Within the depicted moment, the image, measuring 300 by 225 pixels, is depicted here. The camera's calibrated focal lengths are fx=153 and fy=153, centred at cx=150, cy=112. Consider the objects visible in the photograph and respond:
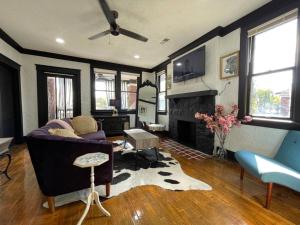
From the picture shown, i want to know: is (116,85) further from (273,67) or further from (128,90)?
(273,67)

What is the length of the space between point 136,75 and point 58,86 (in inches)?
109

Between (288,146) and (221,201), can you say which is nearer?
(221,201)

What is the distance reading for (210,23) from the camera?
118 inches

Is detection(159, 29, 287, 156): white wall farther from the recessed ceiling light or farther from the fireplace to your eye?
the recessed ceiling light

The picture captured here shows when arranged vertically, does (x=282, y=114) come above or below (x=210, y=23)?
below

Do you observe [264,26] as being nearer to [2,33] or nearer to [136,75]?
[136,75]

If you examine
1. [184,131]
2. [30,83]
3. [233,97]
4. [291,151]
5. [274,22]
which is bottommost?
[184,131]

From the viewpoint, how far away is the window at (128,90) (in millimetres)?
5988

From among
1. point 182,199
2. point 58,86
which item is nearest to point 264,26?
point 182,199

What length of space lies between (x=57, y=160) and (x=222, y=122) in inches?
102

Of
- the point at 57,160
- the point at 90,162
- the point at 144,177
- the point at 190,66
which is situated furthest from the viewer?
the point at 190,66

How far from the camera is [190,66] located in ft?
12.8

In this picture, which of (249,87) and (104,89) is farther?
(104,89)

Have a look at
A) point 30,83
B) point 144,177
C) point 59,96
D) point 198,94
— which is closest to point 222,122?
point 198,94
